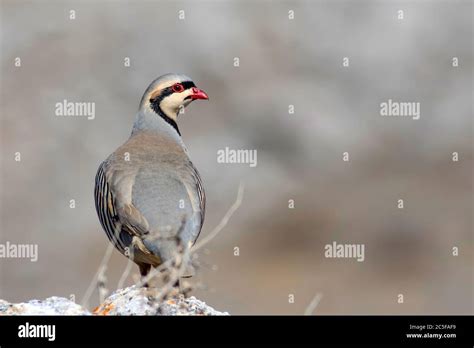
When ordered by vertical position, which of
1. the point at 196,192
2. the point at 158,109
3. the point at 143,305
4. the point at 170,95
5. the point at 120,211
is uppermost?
the point at 170,95

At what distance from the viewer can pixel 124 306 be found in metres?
7.61

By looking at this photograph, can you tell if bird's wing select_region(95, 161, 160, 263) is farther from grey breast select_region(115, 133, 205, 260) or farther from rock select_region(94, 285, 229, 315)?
rock select_region(94, 285, 229, 315)

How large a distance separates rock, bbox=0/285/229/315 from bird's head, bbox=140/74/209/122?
304cm

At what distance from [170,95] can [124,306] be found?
3.58 meters

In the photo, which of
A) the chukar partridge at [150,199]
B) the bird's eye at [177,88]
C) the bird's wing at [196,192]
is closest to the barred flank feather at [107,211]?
the chukar partridge at [150,199]

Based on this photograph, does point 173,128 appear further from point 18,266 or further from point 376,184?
point 376,184

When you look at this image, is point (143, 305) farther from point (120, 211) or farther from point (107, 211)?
point (107, 211)

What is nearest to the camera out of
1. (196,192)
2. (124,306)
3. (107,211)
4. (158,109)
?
(124,306)

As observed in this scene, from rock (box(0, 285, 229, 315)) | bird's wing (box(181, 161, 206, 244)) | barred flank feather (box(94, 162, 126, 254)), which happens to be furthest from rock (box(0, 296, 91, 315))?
bird's wing (box(181, 161, 206, 244))

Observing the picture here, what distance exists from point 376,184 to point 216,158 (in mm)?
3448

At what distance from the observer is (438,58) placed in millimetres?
29281

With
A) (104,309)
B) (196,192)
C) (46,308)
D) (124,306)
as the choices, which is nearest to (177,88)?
(196,192)

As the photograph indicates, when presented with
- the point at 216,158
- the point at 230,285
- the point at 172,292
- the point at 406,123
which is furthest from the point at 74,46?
Result: the point at 172,292

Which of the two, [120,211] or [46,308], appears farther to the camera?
[120,211]
